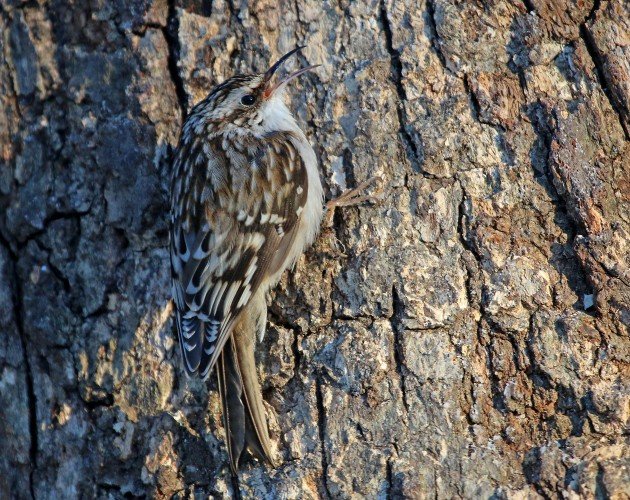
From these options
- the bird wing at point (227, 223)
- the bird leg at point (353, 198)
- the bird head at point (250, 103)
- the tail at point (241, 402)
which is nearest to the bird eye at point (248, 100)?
the bird head at point (250, 103)

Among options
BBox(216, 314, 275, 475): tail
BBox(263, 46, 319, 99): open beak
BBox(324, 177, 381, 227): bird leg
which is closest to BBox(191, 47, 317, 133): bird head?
BBox(263, 46, 319, 99): open beak

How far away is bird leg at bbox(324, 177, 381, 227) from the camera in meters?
2.43

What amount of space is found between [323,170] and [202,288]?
53 centimetres

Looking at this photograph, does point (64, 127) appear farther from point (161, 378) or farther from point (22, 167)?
A: point (161, 378)

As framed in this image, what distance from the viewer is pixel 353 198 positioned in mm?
2453

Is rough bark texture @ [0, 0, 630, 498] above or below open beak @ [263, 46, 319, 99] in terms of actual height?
below

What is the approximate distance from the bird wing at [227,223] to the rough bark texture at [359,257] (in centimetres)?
8

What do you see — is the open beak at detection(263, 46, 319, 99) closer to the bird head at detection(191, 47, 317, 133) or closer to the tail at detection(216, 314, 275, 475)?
the bird head at detection(191, 47, 317, 133)

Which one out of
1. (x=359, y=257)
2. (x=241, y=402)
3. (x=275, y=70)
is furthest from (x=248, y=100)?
(x=241, y=402)

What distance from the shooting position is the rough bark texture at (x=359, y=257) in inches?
87.4

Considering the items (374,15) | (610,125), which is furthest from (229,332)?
(610,125)

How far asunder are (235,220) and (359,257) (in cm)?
53

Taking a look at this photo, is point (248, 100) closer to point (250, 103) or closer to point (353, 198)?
point (250, 103)

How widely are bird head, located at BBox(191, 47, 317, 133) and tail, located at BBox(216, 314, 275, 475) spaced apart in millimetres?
762
